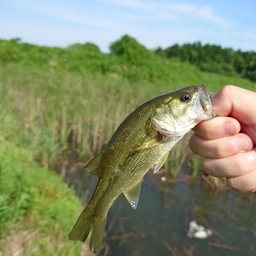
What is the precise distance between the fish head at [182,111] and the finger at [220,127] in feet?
0.50

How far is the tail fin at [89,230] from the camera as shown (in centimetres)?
151

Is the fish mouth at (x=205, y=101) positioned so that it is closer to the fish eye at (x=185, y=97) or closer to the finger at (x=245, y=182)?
the fish eye at (x=185, y=97)

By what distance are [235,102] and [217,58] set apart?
149ft

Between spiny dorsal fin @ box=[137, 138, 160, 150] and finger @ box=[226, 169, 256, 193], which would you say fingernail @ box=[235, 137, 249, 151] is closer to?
finger @ box=[226, 169, 256, 193]

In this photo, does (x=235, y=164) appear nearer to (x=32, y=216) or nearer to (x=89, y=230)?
(x=89, y=230)

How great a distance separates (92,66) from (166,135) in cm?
1789

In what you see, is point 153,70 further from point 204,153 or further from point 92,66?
point 204,153

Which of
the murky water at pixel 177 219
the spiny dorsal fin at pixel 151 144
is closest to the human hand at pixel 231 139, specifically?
the spiny dorsal fin at pixel 151 144

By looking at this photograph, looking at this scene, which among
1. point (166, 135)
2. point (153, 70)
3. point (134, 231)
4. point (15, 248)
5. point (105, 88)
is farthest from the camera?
point (153, 70)

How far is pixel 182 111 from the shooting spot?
1.53 meters

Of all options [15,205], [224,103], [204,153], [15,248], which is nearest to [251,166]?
[204,153]

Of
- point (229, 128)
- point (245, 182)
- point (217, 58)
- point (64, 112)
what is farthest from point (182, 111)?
point (217, 58)

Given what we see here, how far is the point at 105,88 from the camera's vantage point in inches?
324

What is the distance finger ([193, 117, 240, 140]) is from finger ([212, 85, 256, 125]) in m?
0.05
